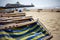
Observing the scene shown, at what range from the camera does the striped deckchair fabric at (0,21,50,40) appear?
244cm

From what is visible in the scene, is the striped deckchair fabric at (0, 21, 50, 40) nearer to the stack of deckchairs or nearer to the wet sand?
the stack of deckchairs

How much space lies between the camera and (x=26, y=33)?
9.05 feet

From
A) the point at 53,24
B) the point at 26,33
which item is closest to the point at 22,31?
the point at 26,33

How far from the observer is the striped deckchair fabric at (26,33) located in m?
2.44

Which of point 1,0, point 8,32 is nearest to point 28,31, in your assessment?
Result: point 8,32

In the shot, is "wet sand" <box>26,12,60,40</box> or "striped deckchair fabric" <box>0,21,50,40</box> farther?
"wet sand" <box>26,12,60,40</box>

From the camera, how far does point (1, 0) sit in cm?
831

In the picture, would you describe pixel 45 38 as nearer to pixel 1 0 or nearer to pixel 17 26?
pixel 17 26

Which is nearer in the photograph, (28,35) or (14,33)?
(14,33)

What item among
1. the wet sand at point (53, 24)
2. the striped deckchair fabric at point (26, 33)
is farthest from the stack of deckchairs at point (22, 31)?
the wet sand at point (53, 24)

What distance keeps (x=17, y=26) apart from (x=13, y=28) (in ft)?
0.36

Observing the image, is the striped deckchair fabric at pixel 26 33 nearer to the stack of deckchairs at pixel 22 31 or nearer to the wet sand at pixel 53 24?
the stack of deckchairs at pixel 22 31

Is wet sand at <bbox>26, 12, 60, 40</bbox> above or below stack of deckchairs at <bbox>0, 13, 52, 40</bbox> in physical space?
above

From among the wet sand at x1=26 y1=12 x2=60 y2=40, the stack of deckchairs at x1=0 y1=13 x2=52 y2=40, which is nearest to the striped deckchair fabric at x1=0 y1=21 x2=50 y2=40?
the stack of deckchairs at x1=0 y1=13 x2=52 y2=40
